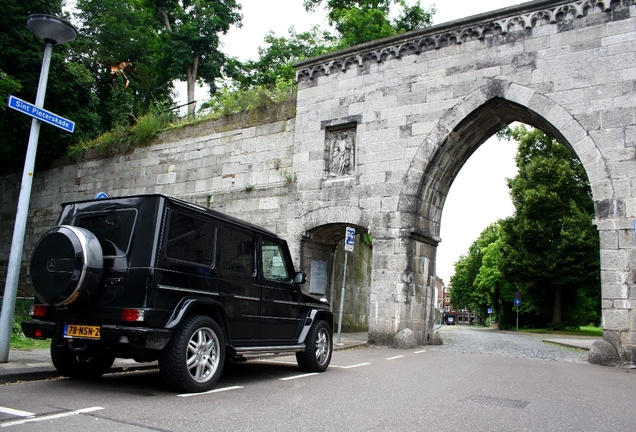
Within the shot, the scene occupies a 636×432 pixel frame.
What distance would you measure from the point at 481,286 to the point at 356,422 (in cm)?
4665

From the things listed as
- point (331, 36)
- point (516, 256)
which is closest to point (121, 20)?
point (331, 36)

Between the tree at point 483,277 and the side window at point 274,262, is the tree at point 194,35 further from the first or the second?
the side window at point 274,262

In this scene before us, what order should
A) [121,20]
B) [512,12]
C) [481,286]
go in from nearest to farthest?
[512,12] → [121,20] → [481,286]

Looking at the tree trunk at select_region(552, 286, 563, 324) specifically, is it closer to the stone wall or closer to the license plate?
the stone wall

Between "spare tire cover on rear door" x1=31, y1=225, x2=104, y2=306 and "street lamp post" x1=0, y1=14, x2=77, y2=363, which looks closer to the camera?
"spare tire cover on rear door" x1=31, y1=225, x2=104, y2=306

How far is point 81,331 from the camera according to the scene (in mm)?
5344

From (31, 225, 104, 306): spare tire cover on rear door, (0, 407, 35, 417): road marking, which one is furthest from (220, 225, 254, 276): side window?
(0, 407, 35, 417): road marking

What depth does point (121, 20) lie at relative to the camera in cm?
3183

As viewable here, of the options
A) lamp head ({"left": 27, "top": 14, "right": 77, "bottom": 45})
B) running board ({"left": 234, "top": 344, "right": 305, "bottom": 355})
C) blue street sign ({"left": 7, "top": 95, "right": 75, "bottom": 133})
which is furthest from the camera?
lamp head ({"left": 27, "top": 14, "right": 77, "bottom": 45})

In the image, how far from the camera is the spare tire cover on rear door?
5.20m

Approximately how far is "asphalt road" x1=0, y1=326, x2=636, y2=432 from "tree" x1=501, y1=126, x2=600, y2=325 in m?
24.8

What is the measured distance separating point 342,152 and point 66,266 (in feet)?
34.9

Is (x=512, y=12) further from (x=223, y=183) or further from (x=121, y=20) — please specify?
(x=121, y=20)

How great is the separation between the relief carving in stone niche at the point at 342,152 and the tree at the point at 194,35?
63.1ft
